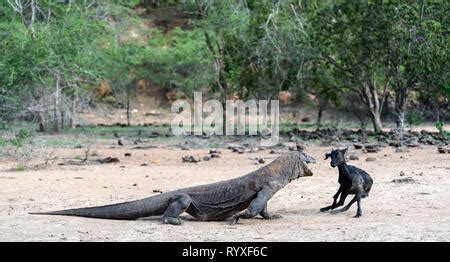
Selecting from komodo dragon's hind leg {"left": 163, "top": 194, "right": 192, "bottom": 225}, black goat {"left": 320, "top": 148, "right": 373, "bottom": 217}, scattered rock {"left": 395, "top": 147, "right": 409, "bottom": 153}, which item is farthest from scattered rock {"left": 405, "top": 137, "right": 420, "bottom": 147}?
komodo dragon's hind leg {"left": 163, "top": 194, "right": 192, "bottom": 225}

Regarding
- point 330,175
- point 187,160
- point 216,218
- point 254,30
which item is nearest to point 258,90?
point 254,30

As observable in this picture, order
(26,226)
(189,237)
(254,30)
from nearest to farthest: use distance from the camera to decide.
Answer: (189,237)
(26,226)
(254,30)

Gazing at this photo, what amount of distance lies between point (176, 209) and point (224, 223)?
575 millimetres

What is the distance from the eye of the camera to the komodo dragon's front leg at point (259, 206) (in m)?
7.83

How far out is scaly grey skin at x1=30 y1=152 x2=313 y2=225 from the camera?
26.0 ft

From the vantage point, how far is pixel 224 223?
8055 mm

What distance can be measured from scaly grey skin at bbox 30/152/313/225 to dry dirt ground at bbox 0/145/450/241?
0.44 ft

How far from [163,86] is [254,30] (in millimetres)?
15811

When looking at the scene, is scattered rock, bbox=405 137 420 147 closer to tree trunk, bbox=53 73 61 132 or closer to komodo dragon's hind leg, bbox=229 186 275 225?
tree trunk, bbox=53 73 61 132

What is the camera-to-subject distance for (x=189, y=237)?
7.07 metres

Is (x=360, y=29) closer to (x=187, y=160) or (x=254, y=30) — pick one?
(x=254, y=30)

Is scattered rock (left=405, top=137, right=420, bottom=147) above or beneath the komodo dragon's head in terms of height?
beneath

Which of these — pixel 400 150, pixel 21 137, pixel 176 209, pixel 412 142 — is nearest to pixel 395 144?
pixel 412 142

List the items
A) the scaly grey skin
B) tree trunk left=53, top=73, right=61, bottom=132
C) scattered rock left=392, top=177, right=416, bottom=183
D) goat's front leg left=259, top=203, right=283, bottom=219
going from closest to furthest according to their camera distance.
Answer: the scaly grey skin → goat's front leg left=259, top=203, right=283, bottom=219 → scattered rock left=392, top=177, right=416, bottom=183 → tree trunk left=53, top=73, right=61, bottom=132
